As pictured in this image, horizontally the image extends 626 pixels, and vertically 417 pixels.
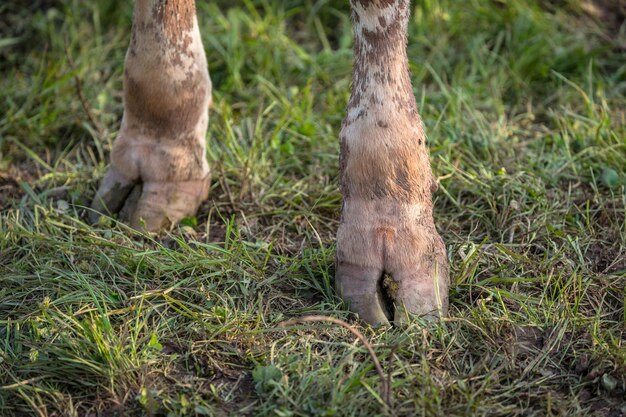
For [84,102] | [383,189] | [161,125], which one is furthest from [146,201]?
[383,189]

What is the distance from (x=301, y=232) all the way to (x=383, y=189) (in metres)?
0.70

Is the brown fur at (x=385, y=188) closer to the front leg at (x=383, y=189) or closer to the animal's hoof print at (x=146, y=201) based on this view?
the front leg at (x=383, y=189)

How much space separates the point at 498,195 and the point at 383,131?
929 millimetres

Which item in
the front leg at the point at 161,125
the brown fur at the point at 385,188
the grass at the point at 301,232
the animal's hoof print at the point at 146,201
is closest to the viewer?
the grass at the point at 301,232

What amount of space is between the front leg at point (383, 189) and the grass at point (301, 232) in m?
0.12

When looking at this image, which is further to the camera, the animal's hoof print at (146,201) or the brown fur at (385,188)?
the animal's hoof print at (146,201)

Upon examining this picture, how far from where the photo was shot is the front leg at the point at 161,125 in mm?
3482

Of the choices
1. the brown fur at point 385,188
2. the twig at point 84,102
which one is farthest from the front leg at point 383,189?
the twig at point 84,102

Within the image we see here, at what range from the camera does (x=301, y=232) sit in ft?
12.0

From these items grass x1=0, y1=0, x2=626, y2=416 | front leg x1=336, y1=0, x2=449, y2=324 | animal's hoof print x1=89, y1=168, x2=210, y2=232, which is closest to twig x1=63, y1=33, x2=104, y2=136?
grass x1=0, y1=0, x2=626, y2=416

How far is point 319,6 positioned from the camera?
5211 millimetres

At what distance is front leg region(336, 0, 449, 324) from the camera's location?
119 inches

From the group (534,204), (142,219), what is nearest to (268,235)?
(142,219)

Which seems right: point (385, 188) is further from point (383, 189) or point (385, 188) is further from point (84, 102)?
point (84, 102)
